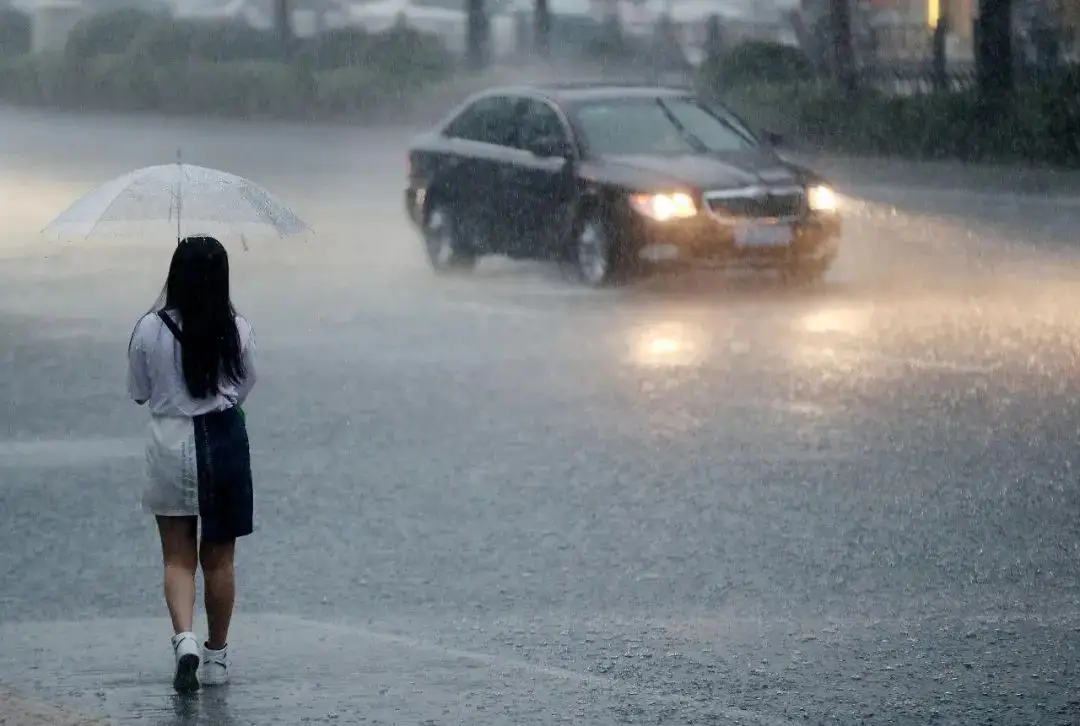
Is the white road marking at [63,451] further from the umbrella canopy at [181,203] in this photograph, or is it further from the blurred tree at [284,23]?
the blurred tree at [284,23]

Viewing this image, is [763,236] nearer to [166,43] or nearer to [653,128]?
[653,128]

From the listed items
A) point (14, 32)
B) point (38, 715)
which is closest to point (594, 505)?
point (38, 715)

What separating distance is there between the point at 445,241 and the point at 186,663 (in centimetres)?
1278

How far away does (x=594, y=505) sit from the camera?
29.8ft

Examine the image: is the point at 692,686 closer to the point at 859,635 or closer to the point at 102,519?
the point at 859,635

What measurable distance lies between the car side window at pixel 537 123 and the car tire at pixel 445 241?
95 cm

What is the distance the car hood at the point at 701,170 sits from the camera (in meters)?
16.5

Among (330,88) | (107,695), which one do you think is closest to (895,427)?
(107,695)

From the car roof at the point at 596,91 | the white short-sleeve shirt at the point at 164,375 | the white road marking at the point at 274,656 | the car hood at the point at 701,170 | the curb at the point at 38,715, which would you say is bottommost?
the car hood at the point at 701,170

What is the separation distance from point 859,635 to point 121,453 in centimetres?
447

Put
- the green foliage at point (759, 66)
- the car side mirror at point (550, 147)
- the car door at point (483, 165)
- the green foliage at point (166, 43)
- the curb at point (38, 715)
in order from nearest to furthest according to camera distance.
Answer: the curb at point (38, 715)
the car side mirror at point (550, 147)
the car door at point (483, 165)
the green foliage at point (759, 66)
the green foliage at point (166, 43)

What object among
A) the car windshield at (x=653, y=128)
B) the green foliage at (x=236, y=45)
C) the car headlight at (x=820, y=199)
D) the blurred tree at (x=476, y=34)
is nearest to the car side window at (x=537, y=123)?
the car windshield at (x=653, y=128)

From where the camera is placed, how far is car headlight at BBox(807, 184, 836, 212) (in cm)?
1683

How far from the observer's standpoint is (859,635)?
274 inches
